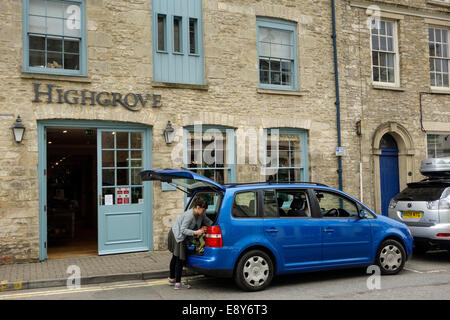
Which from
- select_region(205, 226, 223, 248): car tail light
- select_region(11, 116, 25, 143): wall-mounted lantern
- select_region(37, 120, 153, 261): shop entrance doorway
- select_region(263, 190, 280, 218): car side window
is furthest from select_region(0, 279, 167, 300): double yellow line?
select_region(11, 116, 25, 143): wall-mounted lantern

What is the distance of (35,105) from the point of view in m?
9.92

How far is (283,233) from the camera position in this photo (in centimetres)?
736

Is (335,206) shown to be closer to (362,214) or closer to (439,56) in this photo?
(362,214)

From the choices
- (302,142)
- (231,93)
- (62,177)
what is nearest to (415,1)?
(302,142)

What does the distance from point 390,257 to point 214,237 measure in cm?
356

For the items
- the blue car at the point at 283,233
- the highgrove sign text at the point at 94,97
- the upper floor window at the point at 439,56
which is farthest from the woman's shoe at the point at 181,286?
the upper floor window at the point at 439,56

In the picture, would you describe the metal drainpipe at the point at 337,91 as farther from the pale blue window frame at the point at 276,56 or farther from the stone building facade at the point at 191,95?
the pale blue window frame at the point at 276,56

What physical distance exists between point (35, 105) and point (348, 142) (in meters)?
8.81

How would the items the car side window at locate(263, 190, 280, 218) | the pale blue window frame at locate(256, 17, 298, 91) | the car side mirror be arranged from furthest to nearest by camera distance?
the pale blue window frame at locate(256, 17, 298, 91) < the car side mirror < the car side window at locate(263, 190, 280, 218)

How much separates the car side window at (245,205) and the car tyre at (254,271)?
0.61 meters

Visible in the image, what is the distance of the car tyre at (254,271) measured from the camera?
23.1 feet

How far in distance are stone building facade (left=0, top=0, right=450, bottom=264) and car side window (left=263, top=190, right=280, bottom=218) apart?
4.21 metres

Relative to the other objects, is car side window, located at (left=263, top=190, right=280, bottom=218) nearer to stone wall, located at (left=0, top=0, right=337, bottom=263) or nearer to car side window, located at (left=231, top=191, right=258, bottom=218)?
car side window, located at (left=231, top=191, right=258, bottom=218)

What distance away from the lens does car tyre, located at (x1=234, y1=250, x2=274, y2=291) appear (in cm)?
703
